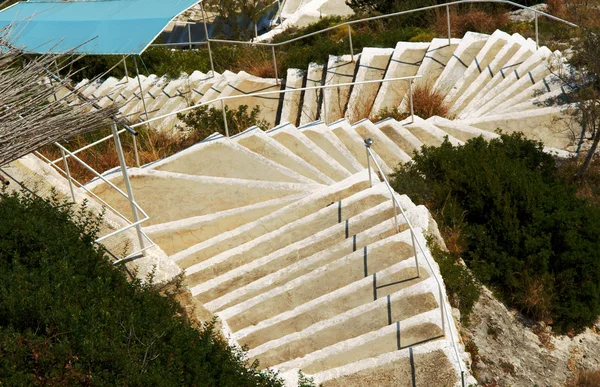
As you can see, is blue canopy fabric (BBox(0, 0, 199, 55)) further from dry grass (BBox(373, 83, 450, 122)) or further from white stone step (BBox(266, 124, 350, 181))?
dry grass (BBox(373, 83, 450, 122))

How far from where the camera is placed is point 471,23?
18438mm

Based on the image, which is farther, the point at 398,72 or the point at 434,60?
the point at 434,60

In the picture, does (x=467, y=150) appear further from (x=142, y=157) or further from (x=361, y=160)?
(x=142, y=157)

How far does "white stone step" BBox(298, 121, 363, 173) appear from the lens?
38.0 feet

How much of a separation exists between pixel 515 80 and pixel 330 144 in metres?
4.51

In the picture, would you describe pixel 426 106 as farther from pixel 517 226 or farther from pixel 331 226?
pixel 331 226

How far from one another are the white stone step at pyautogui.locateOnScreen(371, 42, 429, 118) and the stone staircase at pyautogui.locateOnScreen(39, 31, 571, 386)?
45mm

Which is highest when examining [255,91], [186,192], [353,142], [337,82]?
[186,192]

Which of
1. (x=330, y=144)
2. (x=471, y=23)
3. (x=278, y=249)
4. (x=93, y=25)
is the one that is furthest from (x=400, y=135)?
(x=471, y=23)

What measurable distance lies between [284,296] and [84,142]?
5.15 m

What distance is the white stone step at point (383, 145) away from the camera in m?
12.0

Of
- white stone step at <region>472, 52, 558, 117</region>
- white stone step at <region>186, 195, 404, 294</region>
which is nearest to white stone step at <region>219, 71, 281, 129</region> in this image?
white stone step at <region>472, 52, 558, 117</region>

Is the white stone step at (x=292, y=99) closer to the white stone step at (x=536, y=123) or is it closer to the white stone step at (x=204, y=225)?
the white stone step at (x=536, y=123)

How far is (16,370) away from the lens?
6000 millimetres
